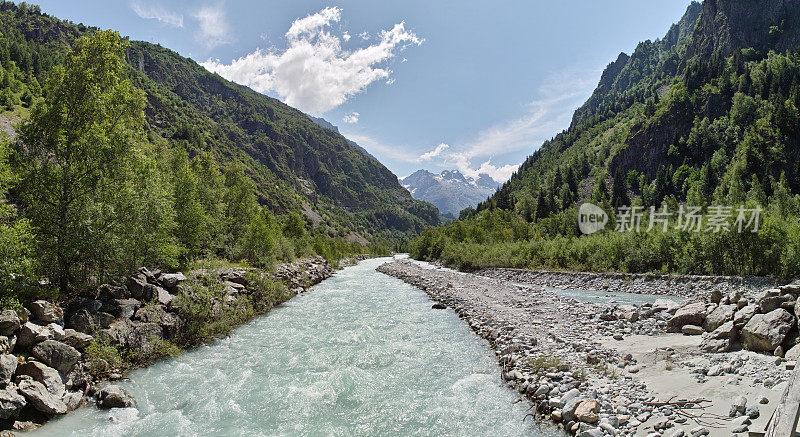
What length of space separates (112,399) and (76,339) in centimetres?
243

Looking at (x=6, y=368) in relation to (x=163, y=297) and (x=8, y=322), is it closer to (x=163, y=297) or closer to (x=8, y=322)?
(x=8, y=322)

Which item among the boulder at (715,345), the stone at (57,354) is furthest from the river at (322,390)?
the boulder at (715,345)

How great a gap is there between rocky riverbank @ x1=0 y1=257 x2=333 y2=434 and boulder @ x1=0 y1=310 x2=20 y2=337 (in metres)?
0.02

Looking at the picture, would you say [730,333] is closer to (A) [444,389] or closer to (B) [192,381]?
(A) [444,389]

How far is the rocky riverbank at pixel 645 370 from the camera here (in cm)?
749

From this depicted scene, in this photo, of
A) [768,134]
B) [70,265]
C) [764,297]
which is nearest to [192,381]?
[70,265]

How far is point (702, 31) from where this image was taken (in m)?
191

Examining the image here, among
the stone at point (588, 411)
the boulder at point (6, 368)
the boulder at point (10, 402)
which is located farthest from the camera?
the stone at point (588, 411)

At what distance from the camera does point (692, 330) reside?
12992 millimetres

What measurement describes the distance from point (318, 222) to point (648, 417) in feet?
625

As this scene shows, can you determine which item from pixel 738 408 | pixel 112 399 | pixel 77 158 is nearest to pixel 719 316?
pixel 738 408

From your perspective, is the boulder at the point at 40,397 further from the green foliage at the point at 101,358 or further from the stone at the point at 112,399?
the green foliage at the point at 101,358

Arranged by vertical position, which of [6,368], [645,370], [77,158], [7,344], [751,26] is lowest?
[645,370]

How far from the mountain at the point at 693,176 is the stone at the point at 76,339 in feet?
145
